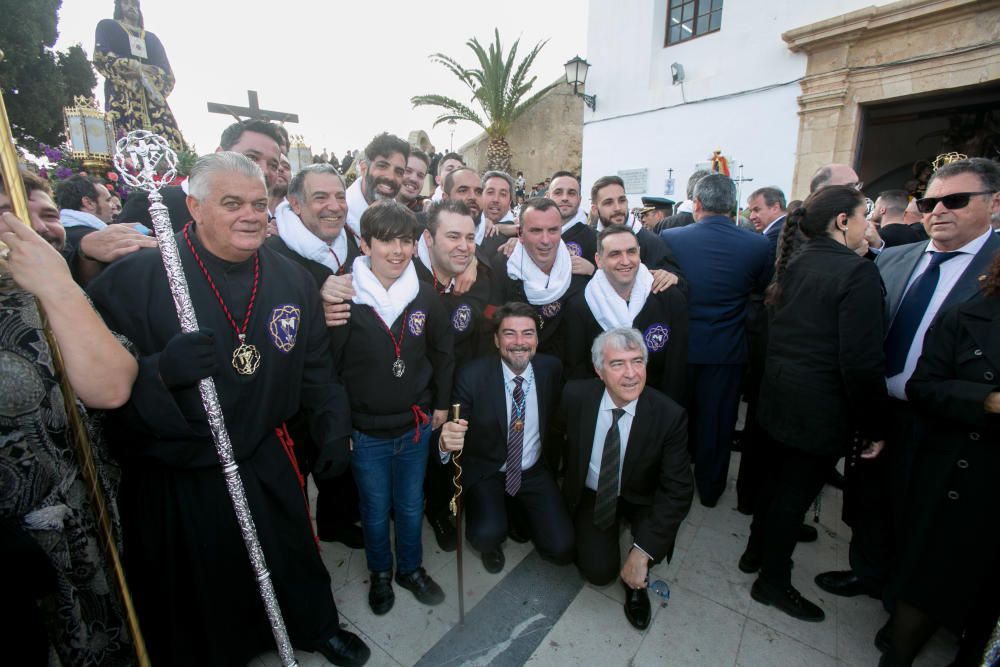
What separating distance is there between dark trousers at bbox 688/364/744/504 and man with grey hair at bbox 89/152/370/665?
2577mm

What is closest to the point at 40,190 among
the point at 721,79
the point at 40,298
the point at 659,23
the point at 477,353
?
the point at 40,298

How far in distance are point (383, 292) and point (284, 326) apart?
20.8 inches

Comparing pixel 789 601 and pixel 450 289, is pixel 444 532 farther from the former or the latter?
pixel 789 601

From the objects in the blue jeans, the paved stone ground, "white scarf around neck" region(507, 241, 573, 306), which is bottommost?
the paved stone ground

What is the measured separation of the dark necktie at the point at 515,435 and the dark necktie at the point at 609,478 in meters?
0.53

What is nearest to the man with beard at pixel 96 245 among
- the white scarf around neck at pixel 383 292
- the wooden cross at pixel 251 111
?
the white scarf around neck at pixel 383 292

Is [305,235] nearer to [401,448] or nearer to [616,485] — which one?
[401,448]

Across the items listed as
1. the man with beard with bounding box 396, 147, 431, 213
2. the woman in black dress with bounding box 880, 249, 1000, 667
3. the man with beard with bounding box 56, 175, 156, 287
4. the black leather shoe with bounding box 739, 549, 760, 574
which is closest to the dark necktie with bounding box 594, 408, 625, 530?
the black leather shoe with bounding box 739, 549, 760, 574

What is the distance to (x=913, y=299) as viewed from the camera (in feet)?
8.02

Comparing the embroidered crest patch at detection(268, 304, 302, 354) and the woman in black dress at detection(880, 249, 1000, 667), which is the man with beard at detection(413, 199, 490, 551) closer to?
the embroidered crest patch at detection(268, 304, 302, 354)

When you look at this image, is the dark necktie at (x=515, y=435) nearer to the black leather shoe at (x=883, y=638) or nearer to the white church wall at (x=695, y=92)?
the black leather shoe at (x=883, y=638)

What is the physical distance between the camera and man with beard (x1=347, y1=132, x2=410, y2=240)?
138 inches

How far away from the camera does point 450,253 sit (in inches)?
112

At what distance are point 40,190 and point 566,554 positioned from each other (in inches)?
135
